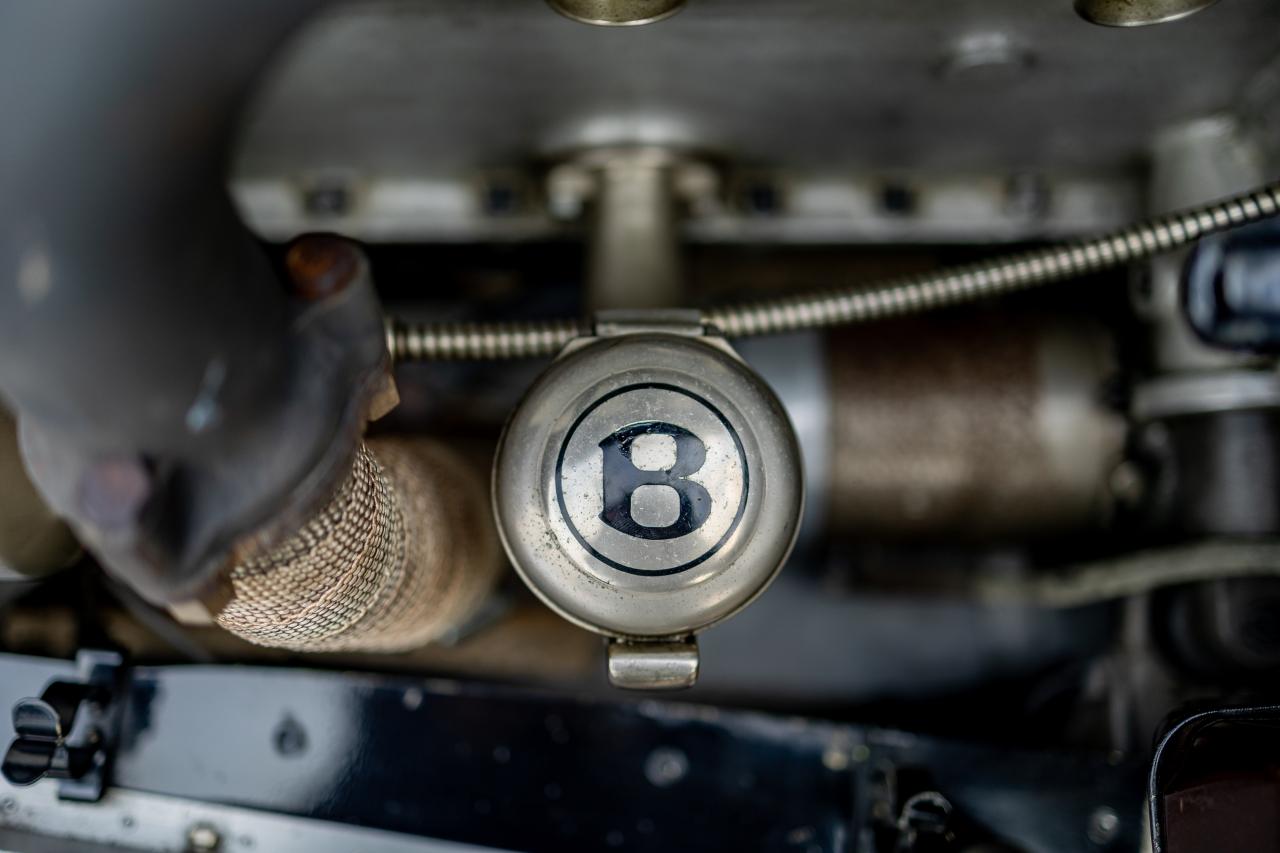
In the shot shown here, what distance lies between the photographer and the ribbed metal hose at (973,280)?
637 millimetres

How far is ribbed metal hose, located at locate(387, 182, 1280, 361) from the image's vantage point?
Result: 637 millimetres

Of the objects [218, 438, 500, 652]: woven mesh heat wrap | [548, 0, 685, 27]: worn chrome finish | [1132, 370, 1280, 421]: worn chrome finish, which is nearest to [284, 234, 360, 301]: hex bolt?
[218, 438, 500, 652]: woven mesh heat wrap

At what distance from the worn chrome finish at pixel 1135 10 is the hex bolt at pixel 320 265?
0.46m

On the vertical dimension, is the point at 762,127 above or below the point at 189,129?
above

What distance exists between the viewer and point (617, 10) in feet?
1.92

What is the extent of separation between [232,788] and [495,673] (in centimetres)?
30

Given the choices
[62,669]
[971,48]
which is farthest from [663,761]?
[971,48]

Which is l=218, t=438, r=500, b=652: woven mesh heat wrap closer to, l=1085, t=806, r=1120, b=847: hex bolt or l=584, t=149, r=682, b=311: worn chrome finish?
l=584, t=149, r=682, b=311: worn chrome finish

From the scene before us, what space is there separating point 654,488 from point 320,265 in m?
0.19

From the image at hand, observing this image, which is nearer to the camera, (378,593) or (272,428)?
(272,428)

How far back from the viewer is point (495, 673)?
0.94 meters

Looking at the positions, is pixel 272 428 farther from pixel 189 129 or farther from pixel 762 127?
pixel 762 127

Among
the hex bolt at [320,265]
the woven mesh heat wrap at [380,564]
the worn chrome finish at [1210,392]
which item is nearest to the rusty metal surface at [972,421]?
the worn chrome finish at [1210,392]

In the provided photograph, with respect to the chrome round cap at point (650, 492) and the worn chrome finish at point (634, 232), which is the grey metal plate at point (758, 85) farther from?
the chrome round cap at point (650, 492)
